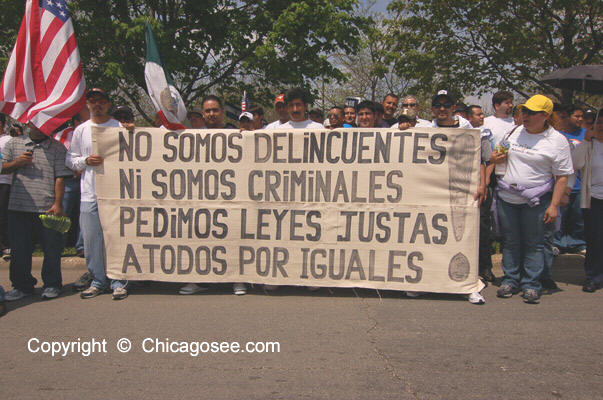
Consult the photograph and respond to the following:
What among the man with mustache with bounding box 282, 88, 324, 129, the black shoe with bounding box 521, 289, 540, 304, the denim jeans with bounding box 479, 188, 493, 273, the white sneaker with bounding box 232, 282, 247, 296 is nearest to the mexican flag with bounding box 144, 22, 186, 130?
the man with mustache with bounding box 282, 88, 324, 129

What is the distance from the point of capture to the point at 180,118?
5.03 meters

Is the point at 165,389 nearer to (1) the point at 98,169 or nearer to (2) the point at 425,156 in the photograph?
(1) the point at 98,169

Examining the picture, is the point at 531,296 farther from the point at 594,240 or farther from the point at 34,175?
the point at 34,175

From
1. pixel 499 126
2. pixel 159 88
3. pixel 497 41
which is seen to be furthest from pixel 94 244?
pixel 497 41

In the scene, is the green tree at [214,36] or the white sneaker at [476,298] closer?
the white sneaker at [476,298]

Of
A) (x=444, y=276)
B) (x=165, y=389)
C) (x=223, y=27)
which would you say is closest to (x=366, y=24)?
(x=223, y=27)

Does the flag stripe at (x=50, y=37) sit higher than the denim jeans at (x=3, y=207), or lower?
higher

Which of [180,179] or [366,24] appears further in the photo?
[366,24]

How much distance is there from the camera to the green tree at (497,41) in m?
12.0

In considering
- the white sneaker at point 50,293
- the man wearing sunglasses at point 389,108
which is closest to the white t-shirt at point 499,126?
the man wearing sunglasses at point 389,108

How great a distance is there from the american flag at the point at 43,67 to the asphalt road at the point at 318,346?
2.12 m

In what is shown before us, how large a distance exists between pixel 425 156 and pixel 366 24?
8343 millimetres

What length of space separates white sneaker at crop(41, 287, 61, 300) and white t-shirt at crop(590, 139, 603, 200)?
19.3 feet

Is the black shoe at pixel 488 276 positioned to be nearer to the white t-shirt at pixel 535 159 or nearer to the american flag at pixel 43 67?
the white t-shirt at pixel 535 159
